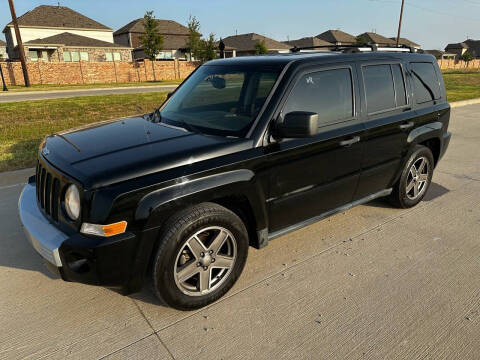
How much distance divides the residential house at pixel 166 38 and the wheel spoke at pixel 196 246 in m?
56.0

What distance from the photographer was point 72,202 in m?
2.43

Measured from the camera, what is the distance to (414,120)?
412cm

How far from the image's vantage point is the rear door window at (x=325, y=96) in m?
3.11

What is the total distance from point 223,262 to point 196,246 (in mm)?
298

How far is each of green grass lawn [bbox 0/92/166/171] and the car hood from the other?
6.73ft

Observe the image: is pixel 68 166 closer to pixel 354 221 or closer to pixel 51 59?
pixel 354 221

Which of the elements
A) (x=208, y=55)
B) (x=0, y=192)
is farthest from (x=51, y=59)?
(x=0, y=192)

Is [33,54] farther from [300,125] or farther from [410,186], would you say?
[300,125]

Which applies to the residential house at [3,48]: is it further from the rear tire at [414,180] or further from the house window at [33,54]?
the rear tire at [414,180]

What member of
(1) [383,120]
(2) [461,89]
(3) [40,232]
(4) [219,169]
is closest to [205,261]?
(4) [219,169]

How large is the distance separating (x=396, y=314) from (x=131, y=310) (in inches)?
78.1

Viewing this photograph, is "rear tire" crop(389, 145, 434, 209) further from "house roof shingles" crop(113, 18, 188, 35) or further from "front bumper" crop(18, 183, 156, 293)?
"house roof shingles" crop(113, 18, 188, 35)

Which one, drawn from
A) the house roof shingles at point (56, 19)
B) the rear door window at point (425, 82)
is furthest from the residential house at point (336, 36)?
the rear door window at point (425, 82)

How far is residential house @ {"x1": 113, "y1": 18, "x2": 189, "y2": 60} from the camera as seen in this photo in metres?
55.7
